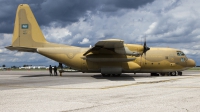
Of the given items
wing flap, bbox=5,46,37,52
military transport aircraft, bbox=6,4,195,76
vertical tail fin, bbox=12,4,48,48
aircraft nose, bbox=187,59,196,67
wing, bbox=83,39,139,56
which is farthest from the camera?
aircraft nose, bbox=187,59,196,67

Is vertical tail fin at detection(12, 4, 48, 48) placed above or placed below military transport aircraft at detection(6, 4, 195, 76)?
above

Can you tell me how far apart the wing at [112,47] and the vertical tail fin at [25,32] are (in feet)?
24.2

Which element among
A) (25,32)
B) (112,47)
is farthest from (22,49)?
(112,47)

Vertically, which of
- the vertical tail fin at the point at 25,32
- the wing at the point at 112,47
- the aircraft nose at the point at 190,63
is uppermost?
the vertical tail fin at the point at 25,32

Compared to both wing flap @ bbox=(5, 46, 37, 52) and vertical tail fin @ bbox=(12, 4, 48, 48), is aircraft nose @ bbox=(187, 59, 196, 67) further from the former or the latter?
wing flap @ bbox=(5, 46, 37, 52)

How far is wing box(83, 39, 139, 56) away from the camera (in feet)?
78.2

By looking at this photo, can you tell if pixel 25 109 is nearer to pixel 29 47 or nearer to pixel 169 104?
pixel 169 104

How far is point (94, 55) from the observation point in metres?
28.3

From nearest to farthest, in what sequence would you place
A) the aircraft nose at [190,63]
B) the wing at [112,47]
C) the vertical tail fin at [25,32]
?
the wing at [112,47] → the vertical tail fin at [25,32] → the aircraft nose at [190,63]

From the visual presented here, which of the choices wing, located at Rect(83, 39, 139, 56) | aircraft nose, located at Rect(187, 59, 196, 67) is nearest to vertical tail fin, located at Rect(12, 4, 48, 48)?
wing, located at Rect(83, 39, 139, 56)

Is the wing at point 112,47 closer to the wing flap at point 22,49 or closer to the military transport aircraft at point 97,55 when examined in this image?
the military transport aircraft at point 97,55

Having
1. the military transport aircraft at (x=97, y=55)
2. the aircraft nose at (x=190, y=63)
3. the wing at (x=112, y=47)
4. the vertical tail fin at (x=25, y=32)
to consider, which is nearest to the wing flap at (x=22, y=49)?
the military transport aircraft at (x=97, y=55)

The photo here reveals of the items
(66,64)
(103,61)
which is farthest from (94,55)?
(66,64)

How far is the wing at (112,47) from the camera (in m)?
23.8
